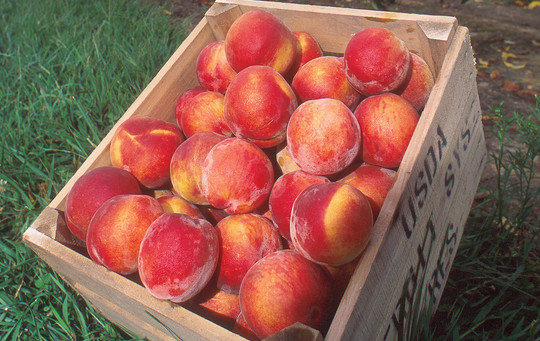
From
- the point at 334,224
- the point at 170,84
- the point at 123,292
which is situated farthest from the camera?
the point at 170,84

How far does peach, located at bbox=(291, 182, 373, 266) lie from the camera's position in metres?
1.18

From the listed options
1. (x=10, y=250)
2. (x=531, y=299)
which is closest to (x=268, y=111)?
(x=531, y=299)

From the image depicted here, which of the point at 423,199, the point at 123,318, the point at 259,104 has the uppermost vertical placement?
the point at 259,104

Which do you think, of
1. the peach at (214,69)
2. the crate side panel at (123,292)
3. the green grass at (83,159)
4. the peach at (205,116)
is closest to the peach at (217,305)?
the crate side panel at (123,292)

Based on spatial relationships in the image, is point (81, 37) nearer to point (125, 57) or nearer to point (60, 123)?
point (125, 57)

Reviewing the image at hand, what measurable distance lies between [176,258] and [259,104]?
560 mm

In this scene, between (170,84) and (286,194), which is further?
(170,84)

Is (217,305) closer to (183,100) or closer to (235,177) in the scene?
(235,177)

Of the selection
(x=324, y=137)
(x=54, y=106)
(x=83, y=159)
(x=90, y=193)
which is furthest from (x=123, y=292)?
(x=54, y=106)

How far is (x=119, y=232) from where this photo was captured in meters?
1.38

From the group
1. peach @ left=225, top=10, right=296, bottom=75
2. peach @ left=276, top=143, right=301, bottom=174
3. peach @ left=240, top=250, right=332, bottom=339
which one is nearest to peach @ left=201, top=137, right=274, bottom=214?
peach @ left=276, top=143, right=301, bottom=174

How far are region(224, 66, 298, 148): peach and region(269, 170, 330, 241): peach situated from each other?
178 millimetres

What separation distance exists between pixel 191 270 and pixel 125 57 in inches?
92.0

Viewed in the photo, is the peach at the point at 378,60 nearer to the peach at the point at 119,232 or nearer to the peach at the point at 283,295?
the peach at the point at 283,295
